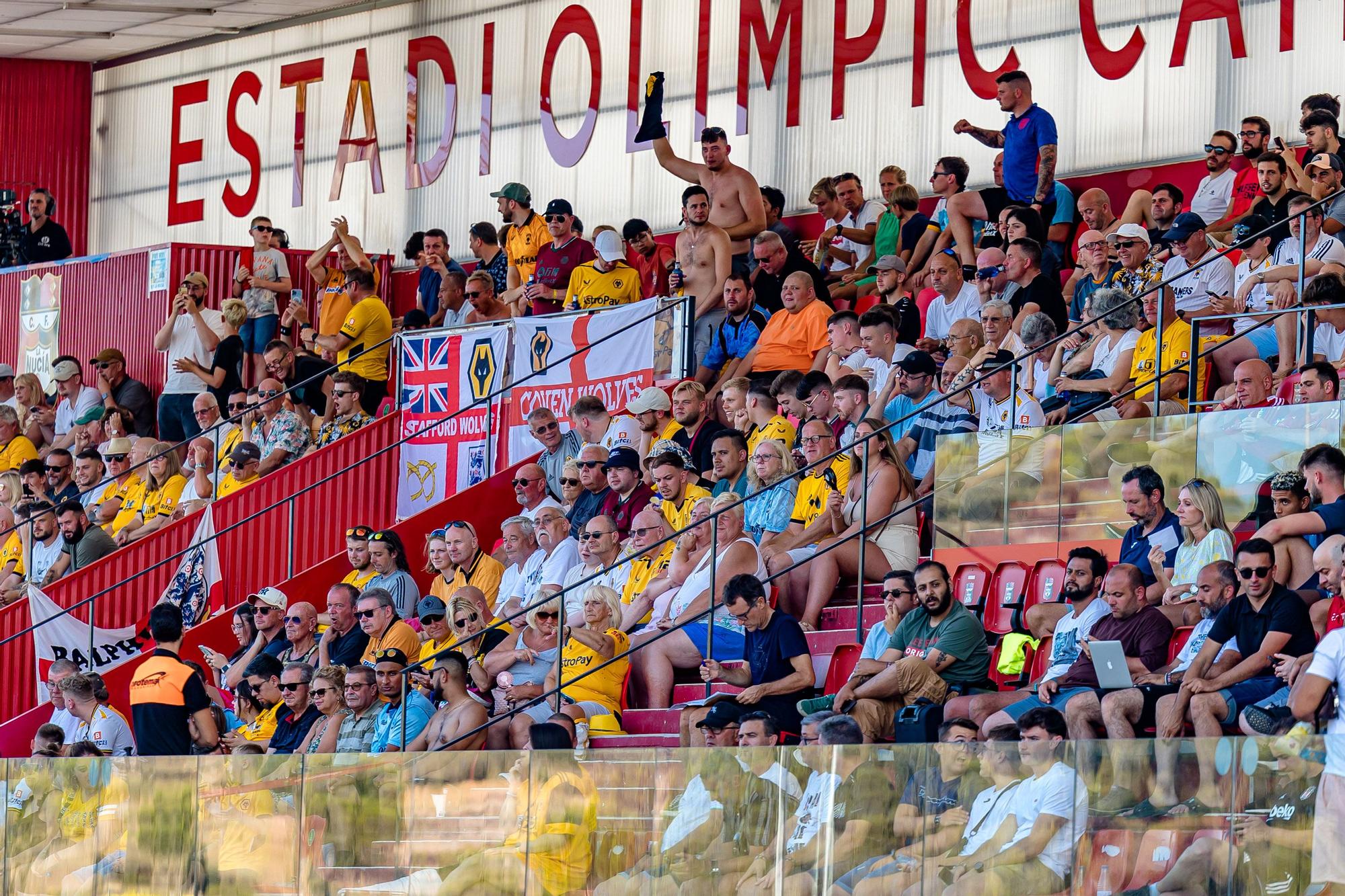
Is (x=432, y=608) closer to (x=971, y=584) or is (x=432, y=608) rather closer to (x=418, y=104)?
(x=971, y=584)

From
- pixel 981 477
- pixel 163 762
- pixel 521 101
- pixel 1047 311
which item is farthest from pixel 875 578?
pixel 521 101

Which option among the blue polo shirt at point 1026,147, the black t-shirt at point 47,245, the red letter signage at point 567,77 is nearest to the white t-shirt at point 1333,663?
the blue polo shirt at point 1026,147

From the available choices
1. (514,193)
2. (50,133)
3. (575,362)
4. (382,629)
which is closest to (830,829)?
(382,629)

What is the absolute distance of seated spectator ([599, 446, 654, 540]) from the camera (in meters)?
13.5

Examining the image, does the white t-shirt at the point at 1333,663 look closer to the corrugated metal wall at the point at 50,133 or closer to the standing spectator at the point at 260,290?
the standing spectator at the point at 260,290

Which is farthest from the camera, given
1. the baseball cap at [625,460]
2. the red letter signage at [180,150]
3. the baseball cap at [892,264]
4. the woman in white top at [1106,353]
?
the red letter signage at [180,150]

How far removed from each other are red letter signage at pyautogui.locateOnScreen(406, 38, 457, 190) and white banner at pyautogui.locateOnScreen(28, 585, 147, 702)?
27.0ft

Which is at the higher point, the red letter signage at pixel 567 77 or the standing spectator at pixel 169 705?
the red letter signage at pixel 567 77

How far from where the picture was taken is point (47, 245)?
2289 cm

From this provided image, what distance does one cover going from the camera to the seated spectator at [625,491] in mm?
13477

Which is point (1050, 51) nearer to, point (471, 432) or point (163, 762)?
point (471, 432)

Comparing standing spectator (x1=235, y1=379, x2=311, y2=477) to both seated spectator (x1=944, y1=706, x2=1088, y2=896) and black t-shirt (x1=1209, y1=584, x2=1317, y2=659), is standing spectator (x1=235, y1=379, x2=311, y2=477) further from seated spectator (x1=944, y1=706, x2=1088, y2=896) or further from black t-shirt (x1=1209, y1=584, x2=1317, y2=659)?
seated spectator (x1=944, y1=706, x2=1088, y2=896)

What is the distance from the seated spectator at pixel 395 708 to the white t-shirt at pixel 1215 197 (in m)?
6.03

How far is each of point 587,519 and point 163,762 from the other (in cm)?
381
